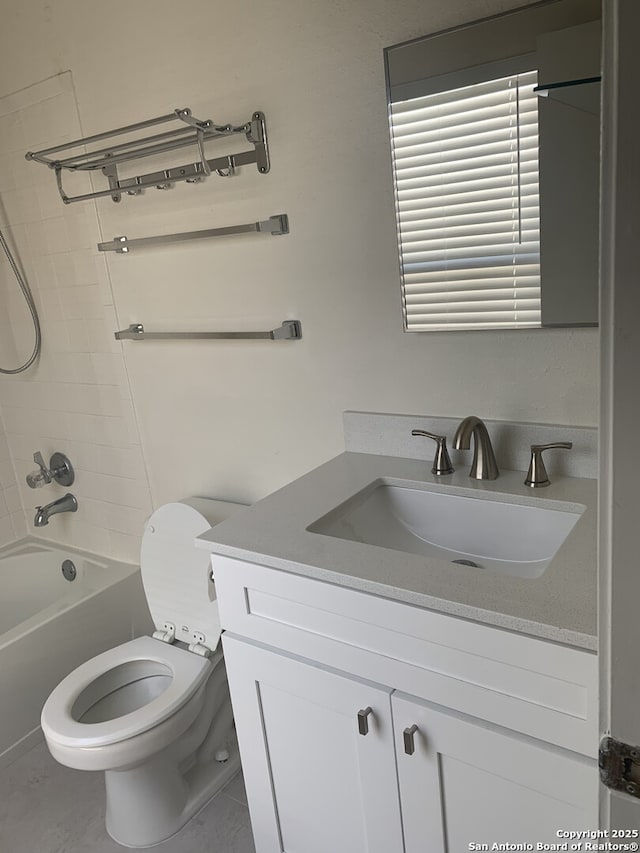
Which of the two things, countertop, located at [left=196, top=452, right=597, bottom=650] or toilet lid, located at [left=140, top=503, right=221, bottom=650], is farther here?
toilet lid, located at [left=140, top=503, right=221, bottom=650]

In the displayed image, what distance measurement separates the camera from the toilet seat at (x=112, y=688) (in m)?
1.66

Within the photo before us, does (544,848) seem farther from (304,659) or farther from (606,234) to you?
(606,234)

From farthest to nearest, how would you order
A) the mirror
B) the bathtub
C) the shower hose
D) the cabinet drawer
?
the shower hose < the bathtub < the mirror < the cabinet drawer

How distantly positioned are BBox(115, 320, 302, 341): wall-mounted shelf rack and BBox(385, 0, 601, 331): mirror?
0.36 metres

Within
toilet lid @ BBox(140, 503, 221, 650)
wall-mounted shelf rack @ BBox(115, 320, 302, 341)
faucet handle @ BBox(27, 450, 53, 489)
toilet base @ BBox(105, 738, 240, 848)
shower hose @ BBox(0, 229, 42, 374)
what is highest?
shower hose @ BBox(0, 229, 42, 374)

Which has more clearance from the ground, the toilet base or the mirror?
the mirror

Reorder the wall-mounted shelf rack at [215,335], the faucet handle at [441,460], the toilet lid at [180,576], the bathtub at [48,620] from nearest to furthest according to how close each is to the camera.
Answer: the faucet handle at [441,460], the wall-mounted shelf rack at [215,335], the toilet lid at [180,576], the bathtub at [48,620]

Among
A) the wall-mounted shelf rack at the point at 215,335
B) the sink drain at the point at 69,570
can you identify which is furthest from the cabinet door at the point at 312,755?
the sink drain at the point at 69,570

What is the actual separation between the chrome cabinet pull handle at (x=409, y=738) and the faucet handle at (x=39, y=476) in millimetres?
1927

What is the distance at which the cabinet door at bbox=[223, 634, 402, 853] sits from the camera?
4.12 ft

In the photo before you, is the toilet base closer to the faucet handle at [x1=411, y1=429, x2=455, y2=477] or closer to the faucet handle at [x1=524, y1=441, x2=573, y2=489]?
the faucet handle at [x1=411, y1=429, x2=455, y2=477]

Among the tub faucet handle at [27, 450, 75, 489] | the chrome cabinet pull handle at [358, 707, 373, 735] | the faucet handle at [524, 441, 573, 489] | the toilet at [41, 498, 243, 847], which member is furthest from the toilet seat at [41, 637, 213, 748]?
the faucet handle at [524, 441, 573, 489]

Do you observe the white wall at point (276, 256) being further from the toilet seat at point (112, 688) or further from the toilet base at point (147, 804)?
the toilet base at point (147, 804)

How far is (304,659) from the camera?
1323mm
